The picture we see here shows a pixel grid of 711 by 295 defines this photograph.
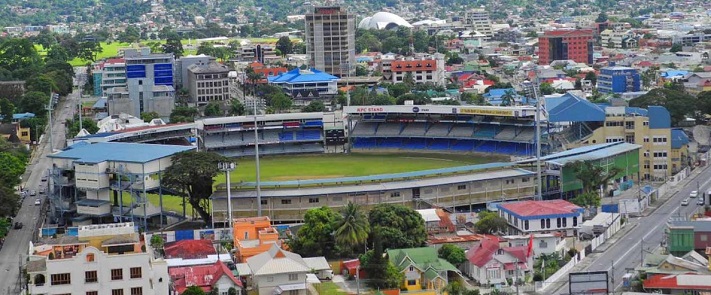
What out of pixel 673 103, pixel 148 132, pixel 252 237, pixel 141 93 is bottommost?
pixel 252 237

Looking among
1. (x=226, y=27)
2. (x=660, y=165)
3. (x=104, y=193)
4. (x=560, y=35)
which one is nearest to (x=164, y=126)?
(x=104, y=193)

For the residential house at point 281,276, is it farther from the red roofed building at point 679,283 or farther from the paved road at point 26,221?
the red roofed building at point 679,283

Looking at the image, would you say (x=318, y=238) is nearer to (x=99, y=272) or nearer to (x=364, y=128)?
(x=99, y=272)

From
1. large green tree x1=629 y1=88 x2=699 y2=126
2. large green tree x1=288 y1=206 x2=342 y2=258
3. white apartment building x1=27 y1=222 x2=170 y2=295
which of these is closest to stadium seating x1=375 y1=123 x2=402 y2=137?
large green tree x1=629 y1=88 x2=699 y2=126

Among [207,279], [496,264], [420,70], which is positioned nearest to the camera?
[207,279]

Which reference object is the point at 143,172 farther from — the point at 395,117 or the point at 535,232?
the point at 395,117

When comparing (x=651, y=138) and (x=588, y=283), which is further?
(x=651, y=138)

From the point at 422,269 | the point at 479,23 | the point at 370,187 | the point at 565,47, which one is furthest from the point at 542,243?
the point at 479,23
